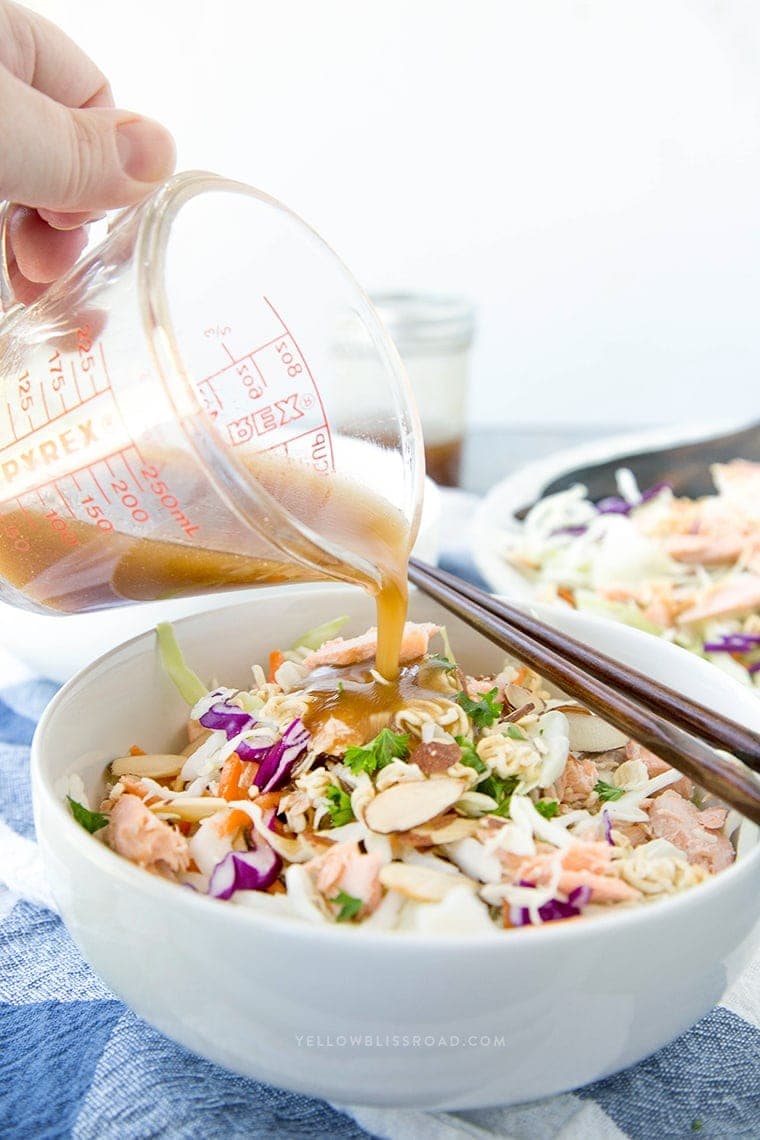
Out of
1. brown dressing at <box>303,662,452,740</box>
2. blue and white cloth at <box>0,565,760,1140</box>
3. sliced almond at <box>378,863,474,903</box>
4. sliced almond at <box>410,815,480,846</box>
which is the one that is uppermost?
sliced almond at <box>378,863,474,903</box>

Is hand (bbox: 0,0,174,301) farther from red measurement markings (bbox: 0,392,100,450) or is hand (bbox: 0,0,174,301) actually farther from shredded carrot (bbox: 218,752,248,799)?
shredded carrot (bbox: 218,752,248,799)

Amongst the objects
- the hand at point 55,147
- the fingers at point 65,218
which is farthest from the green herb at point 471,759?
the fingers at point 65,218

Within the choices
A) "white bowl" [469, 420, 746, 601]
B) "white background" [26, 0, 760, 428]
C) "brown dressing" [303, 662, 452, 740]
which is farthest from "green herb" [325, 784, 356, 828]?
"white background" [26, 0, 760, 428]

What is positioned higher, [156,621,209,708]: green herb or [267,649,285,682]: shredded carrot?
[156,621,209,708]: green herb

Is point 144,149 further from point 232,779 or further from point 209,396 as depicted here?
point 232,779

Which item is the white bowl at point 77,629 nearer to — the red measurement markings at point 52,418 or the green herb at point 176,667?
the green herb at point 176,667

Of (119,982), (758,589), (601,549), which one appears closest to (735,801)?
(119,982)
